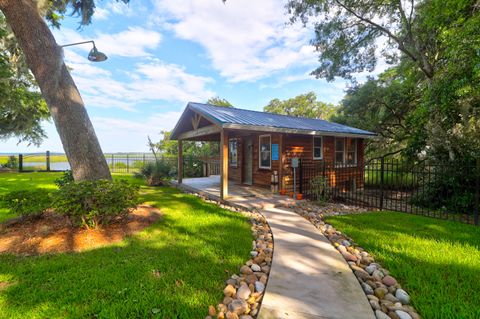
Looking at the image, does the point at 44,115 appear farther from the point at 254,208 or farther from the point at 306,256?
the point at 306,256

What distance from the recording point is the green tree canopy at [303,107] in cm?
3466

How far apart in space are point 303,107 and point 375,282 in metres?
34.5

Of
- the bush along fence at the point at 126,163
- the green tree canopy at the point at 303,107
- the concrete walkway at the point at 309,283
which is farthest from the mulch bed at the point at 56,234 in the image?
the green tree canopy at the point at 303,107

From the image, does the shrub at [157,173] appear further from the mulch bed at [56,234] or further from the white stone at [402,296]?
the white stone at [402,296]

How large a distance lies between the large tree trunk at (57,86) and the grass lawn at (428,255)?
5.72 metres

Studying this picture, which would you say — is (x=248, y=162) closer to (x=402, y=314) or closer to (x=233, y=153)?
(x=233, y=153)

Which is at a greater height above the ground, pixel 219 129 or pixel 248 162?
pixel 219 129

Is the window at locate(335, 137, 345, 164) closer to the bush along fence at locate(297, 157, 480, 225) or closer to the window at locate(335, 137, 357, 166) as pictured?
the window at locate(335, 137, 357, 166)

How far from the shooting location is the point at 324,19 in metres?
11.0

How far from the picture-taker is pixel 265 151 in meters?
9.23

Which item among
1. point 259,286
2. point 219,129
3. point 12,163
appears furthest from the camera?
point 12,163

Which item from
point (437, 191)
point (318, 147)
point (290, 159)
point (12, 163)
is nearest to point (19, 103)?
point (12, 163)

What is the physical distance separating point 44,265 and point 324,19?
13.4 meters

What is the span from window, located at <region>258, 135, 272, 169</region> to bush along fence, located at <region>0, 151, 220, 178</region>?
5314 mm
